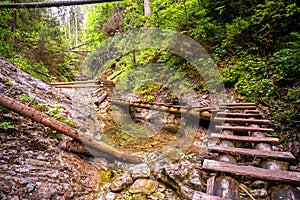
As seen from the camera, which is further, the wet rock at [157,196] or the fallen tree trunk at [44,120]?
the fallen tree trunk at [44,120]

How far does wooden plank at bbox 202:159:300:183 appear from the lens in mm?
1379

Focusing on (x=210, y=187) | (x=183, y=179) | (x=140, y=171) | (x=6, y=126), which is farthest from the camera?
(x=140, y=171)

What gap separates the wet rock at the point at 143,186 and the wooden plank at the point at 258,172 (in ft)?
4.92

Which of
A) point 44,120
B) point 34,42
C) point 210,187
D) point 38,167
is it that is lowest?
point 38,167

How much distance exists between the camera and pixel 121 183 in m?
2.74

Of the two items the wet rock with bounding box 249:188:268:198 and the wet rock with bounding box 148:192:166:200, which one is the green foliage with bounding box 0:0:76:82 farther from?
the wet rock with bounding box 249:188:268:198

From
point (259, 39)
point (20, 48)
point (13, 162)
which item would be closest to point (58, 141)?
point (13, 162)

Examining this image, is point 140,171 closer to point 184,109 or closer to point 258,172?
point 184,109

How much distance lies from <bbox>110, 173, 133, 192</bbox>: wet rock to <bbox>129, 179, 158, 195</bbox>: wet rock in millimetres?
99

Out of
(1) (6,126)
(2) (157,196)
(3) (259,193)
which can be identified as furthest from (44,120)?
(3) (259,193)

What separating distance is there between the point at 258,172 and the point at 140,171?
2199 millimetres

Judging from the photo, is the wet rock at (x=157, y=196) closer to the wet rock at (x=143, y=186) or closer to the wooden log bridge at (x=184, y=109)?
the wet rock at (x=143, y=186)

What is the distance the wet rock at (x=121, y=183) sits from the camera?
2656mm

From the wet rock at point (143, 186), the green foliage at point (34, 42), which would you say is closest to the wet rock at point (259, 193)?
the wet rock at point (143, 186)
